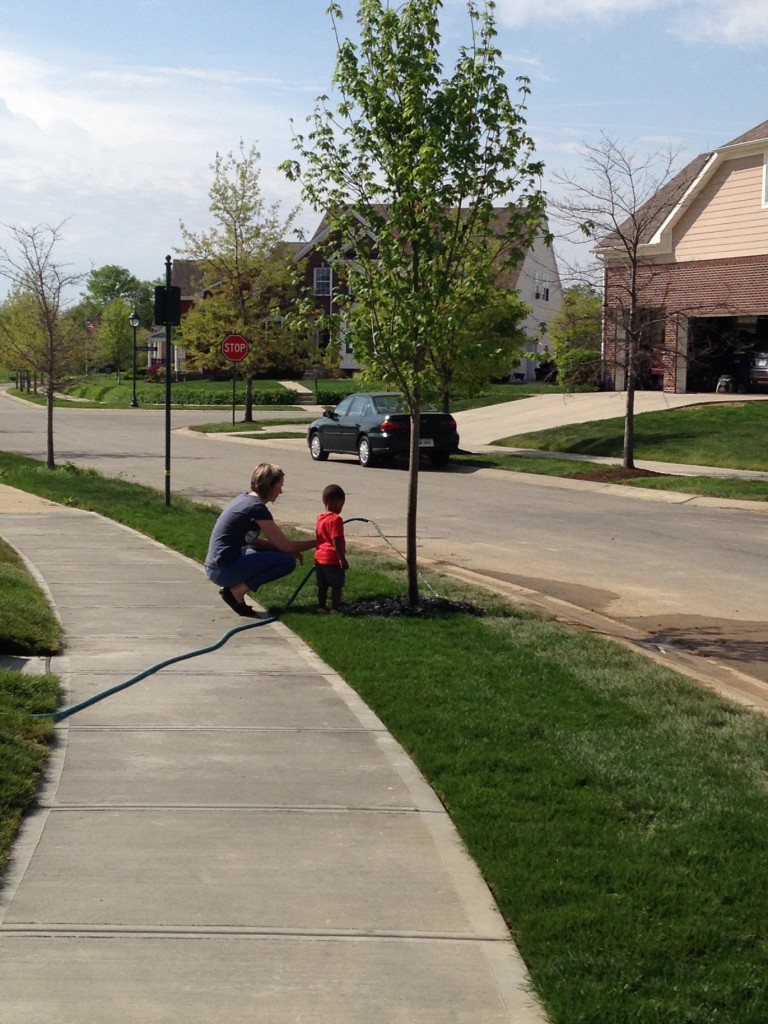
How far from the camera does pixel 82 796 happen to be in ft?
19.2

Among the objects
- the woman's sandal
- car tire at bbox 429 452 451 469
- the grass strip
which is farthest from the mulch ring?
the woman's sandal

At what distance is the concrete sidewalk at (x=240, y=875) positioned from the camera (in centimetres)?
403

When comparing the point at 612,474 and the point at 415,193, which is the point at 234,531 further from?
the point at 612,474

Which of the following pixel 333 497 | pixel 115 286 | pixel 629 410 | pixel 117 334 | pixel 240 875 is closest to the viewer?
pixel 240 875

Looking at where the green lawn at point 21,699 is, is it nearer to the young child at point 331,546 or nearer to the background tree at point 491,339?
the young child at point 331,546

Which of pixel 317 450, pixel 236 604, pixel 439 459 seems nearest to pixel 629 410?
pixel 439 459

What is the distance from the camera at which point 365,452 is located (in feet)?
91.0

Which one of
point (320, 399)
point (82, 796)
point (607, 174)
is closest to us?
point (82, 796)

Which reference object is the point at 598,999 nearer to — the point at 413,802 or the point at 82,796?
the point at 413,802

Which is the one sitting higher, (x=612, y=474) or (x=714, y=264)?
(x=714, y=264)

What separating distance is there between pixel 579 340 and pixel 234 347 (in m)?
16.4

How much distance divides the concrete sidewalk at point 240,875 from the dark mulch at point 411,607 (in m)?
2.02

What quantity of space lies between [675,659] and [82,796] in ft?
17.3

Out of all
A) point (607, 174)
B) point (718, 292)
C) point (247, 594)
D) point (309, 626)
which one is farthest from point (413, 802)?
point (718, 292)
